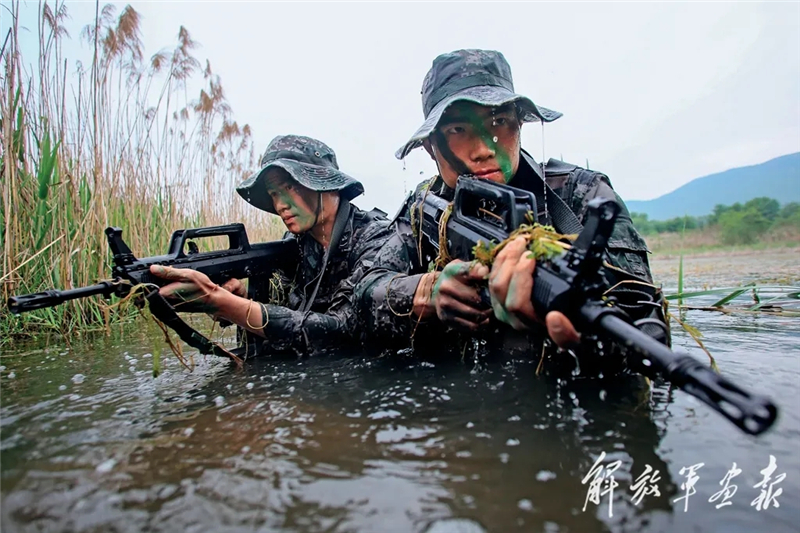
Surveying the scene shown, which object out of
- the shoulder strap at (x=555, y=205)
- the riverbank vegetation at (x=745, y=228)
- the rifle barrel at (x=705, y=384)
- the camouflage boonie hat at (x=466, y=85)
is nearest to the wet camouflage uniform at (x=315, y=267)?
the camouflage boonie hat at (x=466, y=85)

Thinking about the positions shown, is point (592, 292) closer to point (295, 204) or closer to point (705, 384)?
point (705, 384)

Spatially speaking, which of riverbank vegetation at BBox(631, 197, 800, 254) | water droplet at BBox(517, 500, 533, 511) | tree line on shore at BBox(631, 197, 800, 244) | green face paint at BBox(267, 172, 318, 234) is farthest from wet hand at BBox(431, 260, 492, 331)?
tree line on shore at BBox(631, 197, 800, 244)

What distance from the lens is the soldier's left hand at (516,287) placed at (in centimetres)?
156

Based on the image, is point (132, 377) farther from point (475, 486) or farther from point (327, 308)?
point (475, 486)

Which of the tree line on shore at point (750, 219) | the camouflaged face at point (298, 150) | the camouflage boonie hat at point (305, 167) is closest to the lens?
the camouflage boonie hat at point (305, 167)

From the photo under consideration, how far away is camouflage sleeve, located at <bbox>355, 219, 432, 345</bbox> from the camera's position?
2.51 metres

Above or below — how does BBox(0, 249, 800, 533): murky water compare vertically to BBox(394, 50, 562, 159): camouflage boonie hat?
below

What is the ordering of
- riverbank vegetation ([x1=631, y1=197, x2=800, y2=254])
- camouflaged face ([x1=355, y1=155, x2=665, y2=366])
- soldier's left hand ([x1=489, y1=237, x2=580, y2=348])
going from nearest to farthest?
soldier's left hand ([x1=489, y1=237, x2=580, y2=348]) → camouflaged face ([x1=355, y1=155, x2=665, y2=366]) → riverbank vegetation ([x1=631, y1=197, x2=800, y2=254])

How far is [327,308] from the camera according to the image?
11.3 feet

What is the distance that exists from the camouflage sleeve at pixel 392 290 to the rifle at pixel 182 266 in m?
0.84

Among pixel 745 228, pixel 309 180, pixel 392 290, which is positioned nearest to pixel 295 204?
pixel 309 180

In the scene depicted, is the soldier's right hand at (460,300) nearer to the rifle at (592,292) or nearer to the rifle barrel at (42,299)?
the rifle at (592,292)

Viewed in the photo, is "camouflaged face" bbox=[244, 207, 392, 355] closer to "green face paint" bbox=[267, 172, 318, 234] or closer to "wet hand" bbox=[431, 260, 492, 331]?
"green face paint" bbox=[267, 172, 318, 234]

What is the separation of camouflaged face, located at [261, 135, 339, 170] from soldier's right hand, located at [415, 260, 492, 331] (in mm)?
1677
